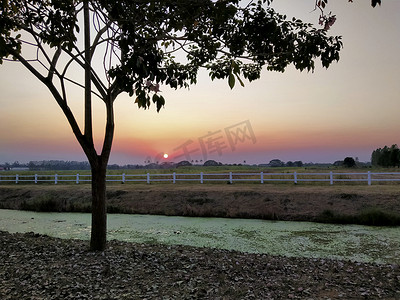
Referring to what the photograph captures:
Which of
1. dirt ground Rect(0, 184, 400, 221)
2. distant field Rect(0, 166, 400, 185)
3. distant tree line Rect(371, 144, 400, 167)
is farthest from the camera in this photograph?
distant tree line Rect(371, 144, 400, 167)

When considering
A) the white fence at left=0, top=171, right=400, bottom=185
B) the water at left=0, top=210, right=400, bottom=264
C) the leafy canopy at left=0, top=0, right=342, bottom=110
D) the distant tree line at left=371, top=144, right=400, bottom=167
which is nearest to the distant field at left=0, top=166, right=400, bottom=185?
the white fence at left=0, top=171, right=400, bottom=185

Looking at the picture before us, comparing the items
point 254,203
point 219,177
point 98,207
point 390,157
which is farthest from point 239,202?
point 390,157

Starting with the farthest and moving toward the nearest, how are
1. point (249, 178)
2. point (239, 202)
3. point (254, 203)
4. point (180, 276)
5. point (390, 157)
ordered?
point (390, 157), point (249, 178), point (239, 202), point (254, 203), point (180, 276)

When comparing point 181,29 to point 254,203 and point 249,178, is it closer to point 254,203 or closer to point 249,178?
point 254,203

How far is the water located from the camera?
6219mm

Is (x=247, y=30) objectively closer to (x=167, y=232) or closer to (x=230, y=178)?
(x=167, y=232)

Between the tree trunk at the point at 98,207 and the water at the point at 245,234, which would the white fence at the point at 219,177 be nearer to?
the water at the point at 245,234

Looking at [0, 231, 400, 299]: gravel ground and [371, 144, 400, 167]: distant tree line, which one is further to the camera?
[371, 144, 400, 167]: distant tree line

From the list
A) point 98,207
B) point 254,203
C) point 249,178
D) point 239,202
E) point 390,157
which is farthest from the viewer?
point 390,157

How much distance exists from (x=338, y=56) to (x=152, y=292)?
13.0 feet

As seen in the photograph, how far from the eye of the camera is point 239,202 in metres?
11.9

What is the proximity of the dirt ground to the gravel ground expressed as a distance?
5.42 metres

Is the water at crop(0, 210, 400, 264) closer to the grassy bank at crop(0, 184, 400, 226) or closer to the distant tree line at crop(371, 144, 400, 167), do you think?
the grassy bank at crop(0, 184, 400, 226)

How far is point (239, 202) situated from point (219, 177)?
22.5 ft
